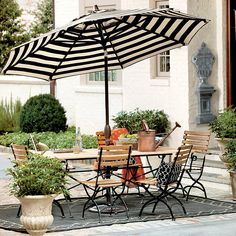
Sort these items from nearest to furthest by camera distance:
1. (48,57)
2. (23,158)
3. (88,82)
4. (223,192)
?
1. (23,158)
2. (48,57)
3. (223,192)
4. (88,82)

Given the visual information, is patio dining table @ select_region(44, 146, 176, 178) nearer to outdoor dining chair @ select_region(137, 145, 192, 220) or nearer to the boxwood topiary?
outdoor dining chair @ select_region(137, 145, 192, 220)

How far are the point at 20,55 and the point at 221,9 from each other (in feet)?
17.3

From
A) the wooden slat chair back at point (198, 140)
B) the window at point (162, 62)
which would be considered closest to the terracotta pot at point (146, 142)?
the wooden slat chair back at point (198, 140)

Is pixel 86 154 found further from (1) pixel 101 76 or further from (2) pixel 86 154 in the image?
(1) pixel 101 76

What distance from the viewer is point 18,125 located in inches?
947

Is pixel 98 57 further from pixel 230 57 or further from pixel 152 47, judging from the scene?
pixel 230 57

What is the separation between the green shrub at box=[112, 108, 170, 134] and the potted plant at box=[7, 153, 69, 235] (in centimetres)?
658

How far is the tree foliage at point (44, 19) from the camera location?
31125mm

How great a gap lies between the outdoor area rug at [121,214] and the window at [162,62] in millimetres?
4532

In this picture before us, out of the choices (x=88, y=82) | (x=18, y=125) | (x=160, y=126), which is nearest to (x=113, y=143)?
(x=160, y=126)

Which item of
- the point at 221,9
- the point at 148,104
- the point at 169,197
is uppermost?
the point at 221,9

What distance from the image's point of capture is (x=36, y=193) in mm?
11438

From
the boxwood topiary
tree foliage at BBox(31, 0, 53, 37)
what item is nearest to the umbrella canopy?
the boxwood topiary

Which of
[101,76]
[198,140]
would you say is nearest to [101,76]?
[101,76]
